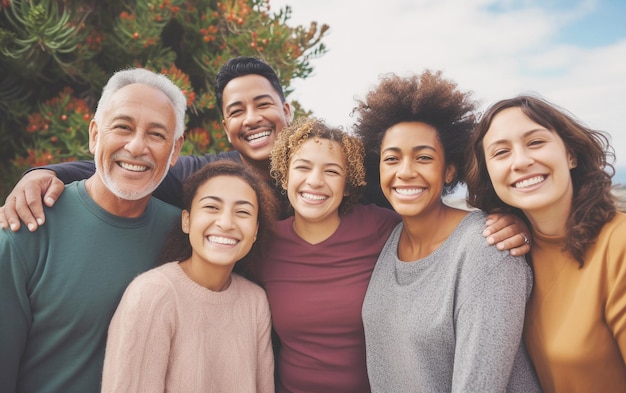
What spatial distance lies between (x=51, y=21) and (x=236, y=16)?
202cm

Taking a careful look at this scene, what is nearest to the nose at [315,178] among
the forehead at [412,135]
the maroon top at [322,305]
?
the maroon top at [322,305]

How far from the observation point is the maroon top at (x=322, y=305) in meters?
2.58

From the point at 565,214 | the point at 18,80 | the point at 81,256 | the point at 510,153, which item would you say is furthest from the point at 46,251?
the point at 18,80

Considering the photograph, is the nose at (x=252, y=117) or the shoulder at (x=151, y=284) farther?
the nose at (x=252, y=117)

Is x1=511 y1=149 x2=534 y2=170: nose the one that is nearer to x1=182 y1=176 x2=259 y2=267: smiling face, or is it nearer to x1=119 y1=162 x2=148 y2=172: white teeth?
x1=182 y1=176 x2=259 y2=267: smiling face

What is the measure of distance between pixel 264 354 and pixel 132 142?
141cm

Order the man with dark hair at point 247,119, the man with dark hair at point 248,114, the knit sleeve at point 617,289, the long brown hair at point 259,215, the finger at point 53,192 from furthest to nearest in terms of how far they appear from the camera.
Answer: the man with dark hair at point 248,114 < the man with dark hair at point 247,119 < the long brown hair at point 259,215 < the finger at point 53,192 < the knit sleeve at point 617,289

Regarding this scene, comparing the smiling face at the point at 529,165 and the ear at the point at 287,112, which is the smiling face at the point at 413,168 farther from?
the ear at the point at 287,112

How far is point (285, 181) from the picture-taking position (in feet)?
10.1

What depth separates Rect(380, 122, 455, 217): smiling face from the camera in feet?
8.15

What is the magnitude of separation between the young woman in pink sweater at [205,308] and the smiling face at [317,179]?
211 millimetres

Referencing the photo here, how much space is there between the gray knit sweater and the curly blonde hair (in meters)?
0.57

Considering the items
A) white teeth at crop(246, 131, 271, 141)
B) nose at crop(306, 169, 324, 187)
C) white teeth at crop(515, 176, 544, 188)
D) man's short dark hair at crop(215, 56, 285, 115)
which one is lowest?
white teeth at crop(515, 176, 544, 188)

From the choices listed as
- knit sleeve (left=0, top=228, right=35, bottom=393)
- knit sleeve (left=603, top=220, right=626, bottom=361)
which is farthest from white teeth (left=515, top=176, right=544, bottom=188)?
knit sleeve (left=0, top=228, right=35, bottom=393)
